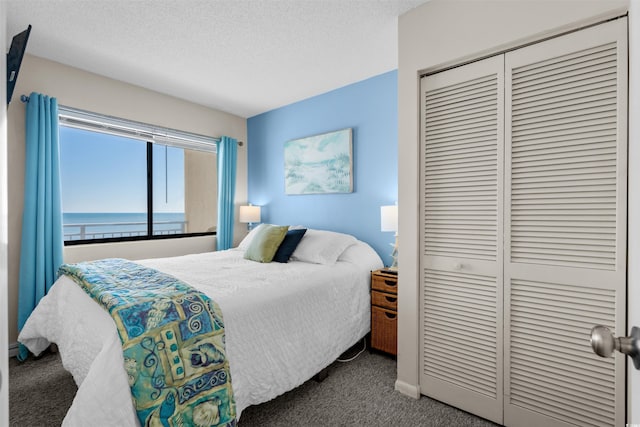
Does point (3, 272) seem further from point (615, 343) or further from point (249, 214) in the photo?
point (249, 214)

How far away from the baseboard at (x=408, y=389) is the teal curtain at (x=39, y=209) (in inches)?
118

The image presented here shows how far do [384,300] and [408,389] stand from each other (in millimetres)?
703

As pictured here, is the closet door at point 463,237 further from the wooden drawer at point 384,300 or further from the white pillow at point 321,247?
the white pillow at point 321,247

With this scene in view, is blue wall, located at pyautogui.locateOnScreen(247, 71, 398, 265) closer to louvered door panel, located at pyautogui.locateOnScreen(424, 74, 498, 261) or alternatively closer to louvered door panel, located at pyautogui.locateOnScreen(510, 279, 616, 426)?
louvered door panel, located at pyautogui.locateOnScreen(424, 74, 498, 261)

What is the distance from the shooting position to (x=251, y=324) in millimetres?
1756

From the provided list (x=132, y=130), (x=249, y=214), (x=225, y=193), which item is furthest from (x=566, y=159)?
(x=132, y=130)

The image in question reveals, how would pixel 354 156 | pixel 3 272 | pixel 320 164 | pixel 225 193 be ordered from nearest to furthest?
1. pixel 3 272
2. pixel 354 156
3. pixel 320 164
4. pixel 225 193

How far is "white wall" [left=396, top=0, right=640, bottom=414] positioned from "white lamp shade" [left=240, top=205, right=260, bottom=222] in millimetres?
2518

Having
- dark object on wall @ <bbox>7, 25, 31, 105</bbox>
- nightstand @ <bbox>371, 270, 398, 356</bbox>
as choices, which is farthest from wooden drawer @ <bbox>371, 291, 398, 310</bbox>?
dark object on wall @ <bbox>7, 25, 31, 105</bbox>

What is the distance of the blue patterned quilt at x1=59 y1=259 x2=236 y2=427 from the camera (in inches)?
51.7

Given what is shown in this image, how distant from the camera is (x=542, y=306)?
1629mm

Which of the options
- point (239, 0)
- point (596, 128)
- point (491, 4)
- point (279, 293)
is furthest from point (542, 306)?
point (239, 0)

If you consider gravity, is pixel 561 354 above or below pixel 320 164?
below

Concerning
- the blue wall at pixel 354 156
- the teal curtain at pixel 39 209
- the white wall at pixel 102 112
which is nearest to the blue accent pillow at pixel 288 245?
the blue wall at pixel 354 156
